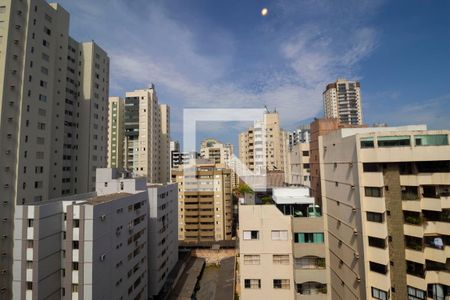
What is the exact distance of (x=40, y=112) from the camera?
31.5 m

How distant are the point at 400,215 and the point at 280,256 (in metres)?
9.76

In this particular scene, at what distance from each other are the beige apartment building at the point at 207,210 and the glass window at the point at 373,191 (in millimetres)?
42712

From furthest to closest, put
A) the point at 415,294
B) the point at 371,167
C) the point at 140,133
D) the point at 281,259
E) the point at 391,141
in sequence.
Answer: the point at 140,133
the point at 281,259
the point at 371,167
the point at 391,141
the point at 415,294

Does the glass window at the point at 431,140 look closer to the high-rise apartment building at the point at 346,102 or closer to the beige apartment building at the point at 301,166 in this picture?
the beige apartment building at the point at 301,166

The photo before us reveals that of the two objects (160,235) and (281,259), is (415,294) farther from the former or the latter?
(160,235)

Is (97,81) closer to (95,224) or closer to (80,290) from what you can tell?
(95,224)

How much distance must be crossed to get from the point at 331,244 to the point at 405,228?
6295 mm

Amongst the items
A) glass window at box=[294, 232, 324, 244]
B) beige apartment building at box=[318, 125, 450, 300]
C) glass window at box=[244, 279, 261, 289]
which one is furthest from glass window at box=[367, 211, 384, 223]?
glass window at box=[244, 279, 261, 289]

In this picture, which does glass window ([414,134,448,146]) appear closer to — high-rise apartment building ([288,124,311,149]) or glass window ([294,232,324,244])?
glass window ([294,232,324,244])

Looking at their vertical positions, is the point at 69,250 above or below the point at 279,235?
below

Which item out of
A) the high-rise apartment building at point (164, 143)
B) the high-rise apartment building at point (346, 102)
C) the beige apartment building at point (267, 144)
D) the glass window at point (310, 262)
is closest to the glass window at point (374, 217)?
the glass window at point (310, 262)

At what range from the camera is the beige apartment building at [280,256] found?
20.9 metres

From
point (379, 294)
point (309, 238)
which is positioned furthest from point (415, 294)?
point (309, 238)

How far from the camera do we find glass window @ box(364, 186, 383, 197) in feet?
54.1
